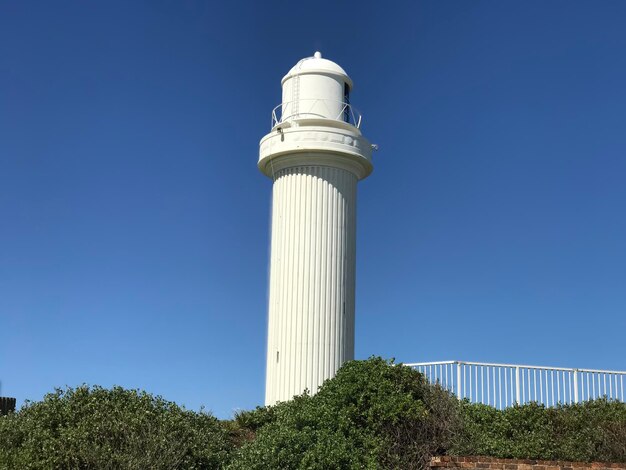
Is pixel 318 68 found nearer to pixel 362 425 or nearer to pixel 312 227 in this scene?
pixel 312 227

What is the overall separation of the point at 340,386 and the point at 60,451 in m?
5.46

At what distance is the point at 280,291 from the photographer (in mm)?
20469

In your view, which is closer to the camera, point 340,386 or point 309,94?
point 340,386

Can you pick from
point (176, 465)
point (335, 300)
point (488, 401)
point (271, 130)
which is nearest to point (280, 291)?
point (335, 300)

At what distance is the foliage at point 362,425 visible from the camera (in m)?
14.1

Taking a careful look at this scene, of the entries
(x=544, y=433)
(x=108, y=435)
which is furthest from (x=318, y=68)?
(x=108, y=435)

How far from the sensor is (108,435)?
13930 millimetres

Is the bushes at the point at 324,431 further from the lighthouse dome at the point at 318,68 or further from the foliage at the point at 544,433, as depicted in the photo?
the lighthouse dome at the point at 318,68

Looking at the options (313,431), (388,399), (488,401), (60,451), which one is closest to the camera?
(60,451)

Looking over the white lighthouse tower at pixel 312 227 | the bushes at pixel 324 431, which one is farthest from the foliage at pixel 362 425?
the white lighthouse tower at pixel 312 227

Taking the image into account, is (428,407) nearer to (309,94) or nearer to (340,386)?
(340,386)

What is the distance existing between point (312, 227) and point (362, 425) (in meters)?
6.12

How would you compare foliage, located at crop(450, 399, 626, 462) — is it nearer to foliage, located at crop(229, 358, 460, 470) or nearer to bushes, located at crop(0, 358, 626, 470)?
bushes, located at crop(0, 358, 626, 470)

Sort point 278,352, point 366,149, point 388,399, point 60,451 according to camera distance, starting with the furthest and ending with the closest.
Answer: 1. point 366,149
2. point 278,352
3. point 388,399
4. point 60,451
